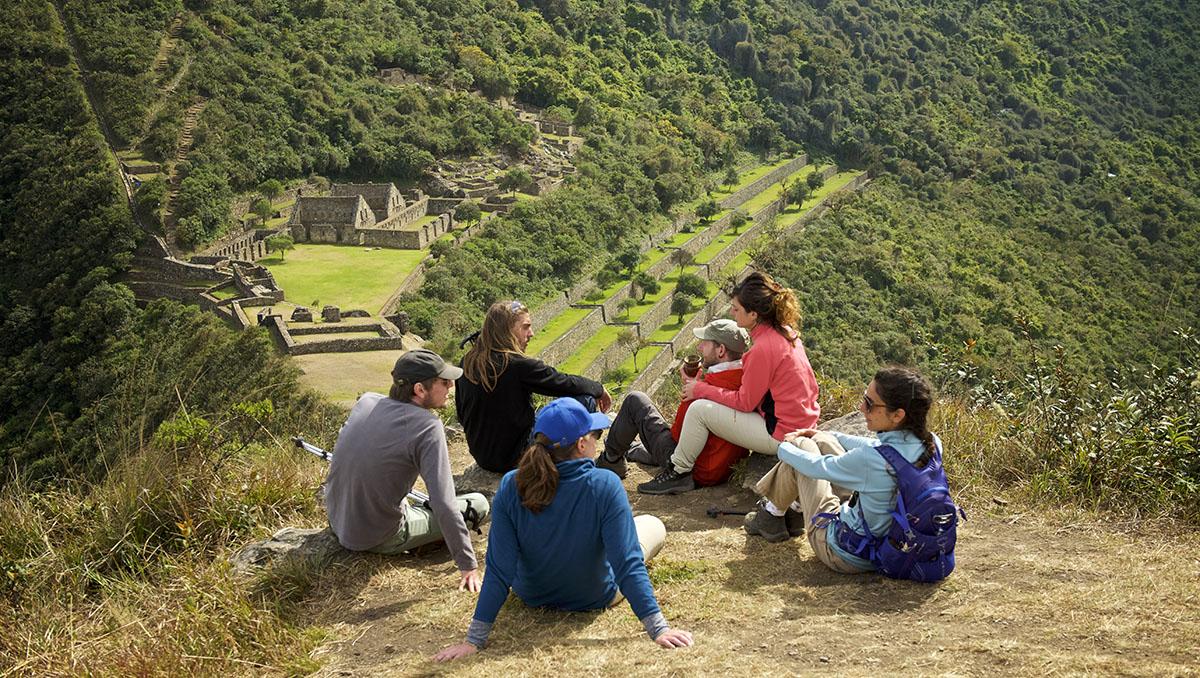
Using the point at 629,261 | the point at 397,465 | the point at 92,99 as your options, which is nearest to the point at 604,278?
the point at 629,261

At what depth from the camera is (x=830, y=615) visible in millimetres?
3643

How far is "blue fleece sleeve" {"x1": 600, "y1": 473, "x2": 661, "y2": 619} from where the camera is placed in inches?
131

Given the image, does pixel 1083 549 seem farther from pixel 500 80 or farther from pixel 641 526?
pixel 500 80

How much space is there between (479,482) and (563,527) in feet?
6.37

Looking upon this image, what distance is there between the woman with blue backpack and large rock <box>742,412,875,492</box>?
1.22 m

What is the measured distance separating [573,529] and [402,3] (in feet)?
185

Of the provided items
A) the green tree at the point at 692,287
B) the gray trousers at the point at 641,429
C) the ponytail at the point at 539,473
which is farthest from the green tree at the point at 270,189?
the ponytail at the point at 539,473

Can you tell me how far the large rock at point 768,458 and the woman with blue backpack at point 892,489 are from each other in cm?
122

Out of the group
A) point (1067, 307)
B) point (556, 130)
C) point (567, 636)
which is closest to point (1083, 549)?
point (567, 636)

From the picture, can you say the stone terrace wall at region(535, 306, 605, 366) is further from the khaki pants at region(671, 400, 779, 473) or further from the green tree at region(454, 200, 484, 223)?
the khaki pants at region(671, 400, 779, 473)

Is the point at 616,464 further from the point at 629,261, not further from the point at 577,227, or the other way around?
the point at 577,227

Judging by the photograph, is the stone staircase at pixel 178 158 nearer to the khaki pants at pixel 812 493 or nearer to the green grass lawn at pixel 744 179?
the green grass lawn at pixel 744 179

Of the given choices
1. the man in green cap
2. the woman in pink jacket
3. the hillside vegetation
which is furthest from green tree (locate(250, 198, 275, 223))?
the woman in pink jacket

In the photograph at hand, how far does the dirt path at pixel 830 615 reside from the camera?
3.19 meters
